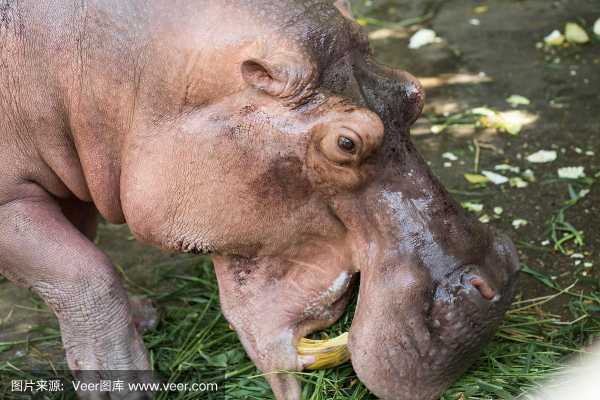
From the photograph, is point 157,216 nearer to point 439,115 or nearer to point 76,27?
point 76,27

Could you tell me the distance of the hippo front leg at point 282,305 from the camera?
2.89 meters

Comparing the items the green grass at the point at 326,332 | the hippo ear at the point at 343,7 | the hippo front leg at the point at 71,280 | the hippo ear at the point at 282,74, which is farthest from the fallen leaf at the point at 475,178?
the hippo ear at the point at 282,74

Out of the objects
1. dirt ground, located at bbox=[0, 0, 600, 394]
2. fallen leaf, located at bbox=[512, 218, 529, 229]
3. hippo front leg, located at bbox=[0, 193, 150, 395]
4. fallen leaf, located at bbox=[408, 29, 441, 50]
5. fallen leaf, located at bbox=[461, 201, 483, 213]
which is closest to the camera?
hippo front leg, located at bbox=[0, 193, 150, 395]

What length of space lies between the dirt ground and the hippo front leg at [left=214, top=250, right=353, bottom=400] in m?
1.20

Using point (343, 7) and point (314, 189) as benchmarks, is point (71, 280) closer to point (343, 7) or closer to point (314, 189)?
point (314, 189)

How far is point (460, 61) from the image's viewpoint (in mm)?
5902

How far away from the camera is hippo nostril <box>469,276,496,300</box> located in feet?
8.66

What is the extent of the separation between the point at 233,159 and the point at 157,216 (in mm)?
348

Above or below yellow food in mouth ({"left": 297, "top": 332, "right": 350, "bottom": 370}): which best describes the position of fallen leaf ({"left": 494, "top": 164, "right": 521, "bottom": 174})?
below

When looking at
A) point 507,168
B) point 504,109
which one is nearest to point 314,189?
point 507,168

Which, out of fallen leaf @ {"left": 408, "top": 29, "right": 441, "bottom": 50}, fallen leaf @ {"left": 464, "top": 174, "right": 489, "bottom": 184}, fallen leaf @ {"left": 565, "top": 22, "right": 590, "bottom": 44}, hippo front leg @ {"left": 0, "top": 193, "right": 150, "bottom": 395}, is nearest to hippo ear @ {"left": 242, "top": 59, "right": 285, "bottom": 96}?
hippo front leg @ {"left": 0, "top": 193, "right": 150, "bottom": 395}

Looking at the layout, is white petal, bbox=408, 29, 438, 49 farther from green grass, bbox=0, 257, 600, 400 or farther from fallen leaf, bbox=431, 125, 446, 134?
green grass, bbox=0, 257, 600, 400

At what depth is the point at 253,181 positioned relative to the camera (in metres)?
2.73

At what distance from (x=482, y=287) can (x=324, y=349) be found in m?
0.56
